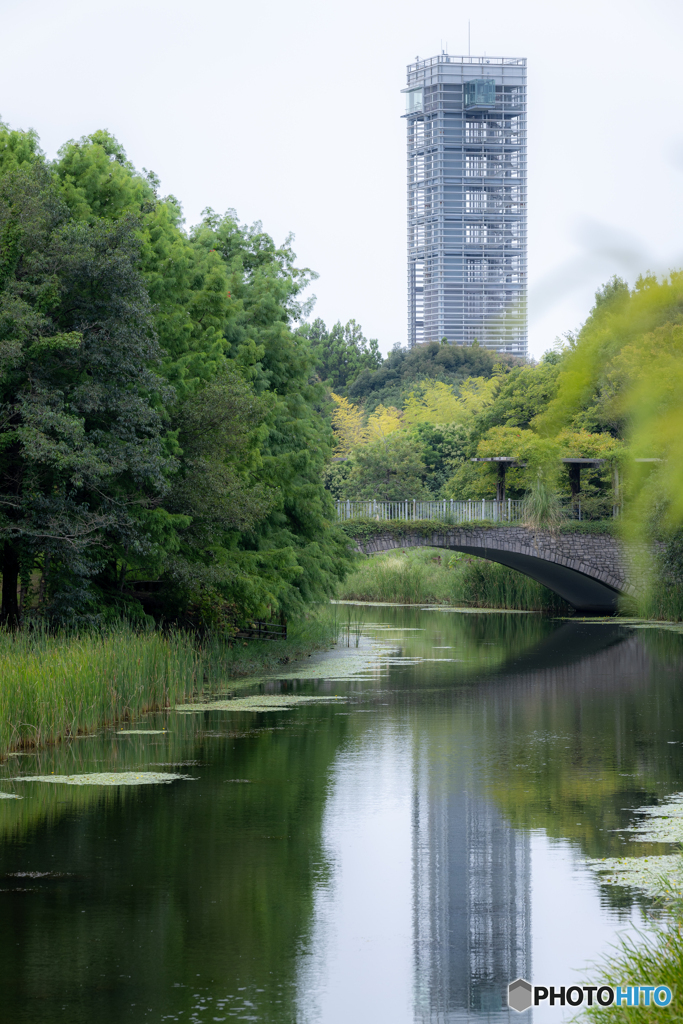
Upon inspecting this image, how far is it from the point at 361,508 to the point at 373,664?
65.4 feet

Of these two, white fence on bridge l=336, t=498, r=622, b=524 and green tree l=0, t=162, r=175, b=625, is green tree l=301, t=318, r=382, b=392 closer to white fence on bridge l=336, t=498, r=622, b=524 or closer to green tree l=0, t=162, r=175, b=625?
white fence on bridge l=336, t=498, r=622, b=524

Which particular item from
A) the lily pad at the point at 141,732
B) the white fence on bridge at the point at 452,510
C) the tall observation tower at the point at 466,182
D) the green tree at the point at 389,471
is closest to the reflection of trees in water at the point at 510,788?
the lily pad at the point at 141,732

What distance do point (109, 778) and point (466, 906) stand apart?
522 cm

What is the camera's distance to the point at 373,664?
77.4 feet

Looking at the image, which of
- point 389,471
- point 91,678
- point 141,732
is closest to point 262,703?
point 141,732

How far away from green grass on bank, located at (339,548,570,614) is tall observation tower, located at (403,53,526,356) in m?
39.0

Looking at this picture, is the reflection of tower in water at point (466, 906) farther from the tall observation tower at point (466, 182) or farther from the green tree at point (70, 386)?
the green tree at point (70, 386)

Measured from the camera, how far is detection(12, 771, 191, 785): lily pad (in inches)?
481

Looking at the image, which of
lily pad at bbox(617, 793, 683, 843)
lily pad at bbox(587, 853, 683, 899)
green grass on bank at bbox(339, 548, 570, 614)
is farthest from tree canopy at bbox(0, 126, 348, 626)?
green grass on bank at bbox(339, 548, 570, 614)

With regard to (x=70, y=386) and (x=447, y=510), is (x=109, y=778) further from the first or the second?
(x=447, y=510)

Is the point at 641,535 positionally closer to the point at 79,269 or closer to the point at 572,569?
the point at 79,269

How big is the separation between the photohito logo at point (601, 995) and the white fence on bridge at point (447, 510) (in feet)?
106

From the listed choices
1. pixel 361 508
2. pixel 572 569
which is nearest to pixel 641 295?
pixel 572 569

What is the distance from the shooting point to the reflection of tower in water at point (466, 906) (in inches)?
262
